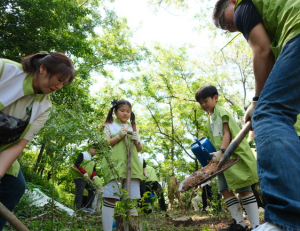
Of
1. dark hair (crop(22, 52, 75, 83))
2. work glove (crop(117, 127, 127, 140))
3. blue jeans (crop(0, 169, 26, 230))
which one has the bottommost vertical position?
blue jeans (crop(0, 169, 26, 230))

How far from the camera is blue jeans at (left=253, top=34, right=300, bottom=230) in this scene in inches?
33.2

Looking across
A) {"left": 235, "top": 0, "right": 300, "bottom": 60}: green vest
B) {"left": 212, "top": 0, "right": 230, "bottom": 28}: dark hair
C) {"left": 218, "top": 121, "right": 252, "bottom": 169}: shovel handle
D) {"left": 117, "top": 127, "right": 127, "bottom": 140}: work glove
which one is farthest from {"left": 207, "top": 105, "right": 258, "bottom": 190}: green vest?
{"left": 235, "top": 0, "right": 300, "bottom": 60}: green vest

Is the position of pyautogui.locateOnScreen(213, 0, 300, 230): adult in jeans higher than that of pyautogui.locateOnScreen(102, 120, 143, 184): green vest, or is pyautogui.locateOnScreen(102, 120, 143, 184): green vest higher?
pyautogui.locateOnScreen(102, 120, 143, 184): green vest

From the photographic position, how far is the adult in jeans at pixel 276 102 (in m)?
0.86

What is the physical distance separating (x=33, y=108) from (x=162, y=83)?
11597 millimetres

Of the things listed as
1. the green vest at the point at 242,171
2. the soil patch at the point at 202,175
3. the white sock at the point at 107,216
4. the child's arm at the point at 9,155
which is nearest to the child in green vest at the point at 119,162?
the white sock at the point at 107,216

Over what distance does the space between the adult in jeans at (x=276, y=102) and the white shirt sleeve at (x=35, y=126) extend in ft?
4.91

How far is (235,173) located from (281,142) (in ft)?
7.14

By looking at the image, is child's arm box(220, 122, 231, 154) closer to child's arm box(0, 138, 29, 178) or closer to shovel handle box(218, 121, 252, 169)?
shovel handle box(218, 121, 252, 169)

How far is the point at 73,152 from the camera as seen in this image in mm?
2203

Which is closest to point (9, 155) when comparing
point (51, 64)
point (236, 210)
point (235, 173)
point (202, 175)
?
point (51, 64)

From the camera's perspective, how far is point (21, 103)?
72.5 inches

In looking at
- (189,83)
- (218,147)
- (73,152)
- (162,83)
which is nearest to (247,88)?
(189,83)

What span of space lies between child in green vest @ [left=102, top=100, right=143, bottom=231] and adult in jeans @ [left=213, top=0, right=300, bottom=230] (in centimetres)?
172
